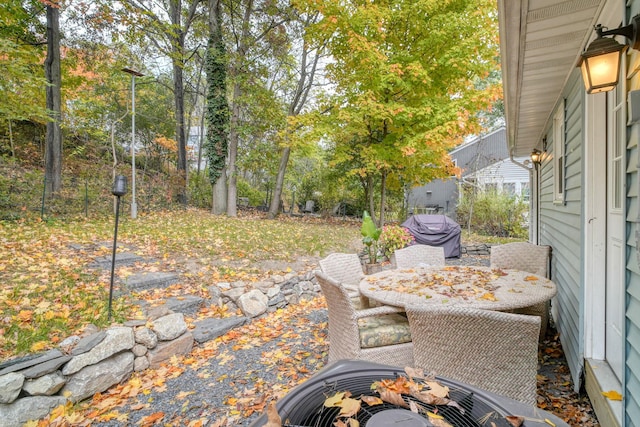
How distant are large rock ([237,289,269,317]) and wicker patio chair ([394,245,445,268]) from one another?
1.84m

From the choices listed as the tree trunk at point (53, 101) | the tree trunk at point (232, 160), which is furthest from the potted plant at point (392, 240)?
the tree trunk at point (53, 101)

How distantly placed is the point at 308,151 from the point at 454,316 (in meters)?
10.7

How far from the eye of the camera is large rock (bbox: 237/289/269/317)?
4203 mm

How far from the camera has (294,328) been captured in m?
3.99

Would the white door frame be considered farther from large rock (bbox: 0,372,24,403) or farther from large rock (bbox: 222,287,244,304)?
large rock (bbox: 0,372,24,403)

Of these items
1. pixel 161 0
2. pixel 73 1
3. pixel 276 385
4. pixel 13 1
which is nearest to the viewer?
pixel 276 385

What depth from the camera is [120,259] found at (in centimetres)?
474

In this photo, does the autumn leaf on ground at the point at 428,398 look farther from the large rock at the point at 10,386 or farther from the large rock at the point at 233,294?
the large rock at the point at 233,294

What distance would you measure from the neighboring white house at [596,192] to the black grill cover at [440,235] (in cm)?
446

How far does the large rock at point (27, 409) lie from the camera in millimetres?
2176

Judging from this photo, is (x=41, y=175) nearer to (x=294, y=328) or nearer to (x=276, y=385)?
(x=294, y=328)

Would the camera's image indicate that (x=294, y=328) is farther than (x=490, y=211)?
No

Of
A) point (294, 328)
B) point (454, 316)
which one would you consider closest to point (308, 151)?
point (294, 328)

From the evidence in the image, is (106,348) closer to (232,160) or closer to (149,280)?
(149,280)
